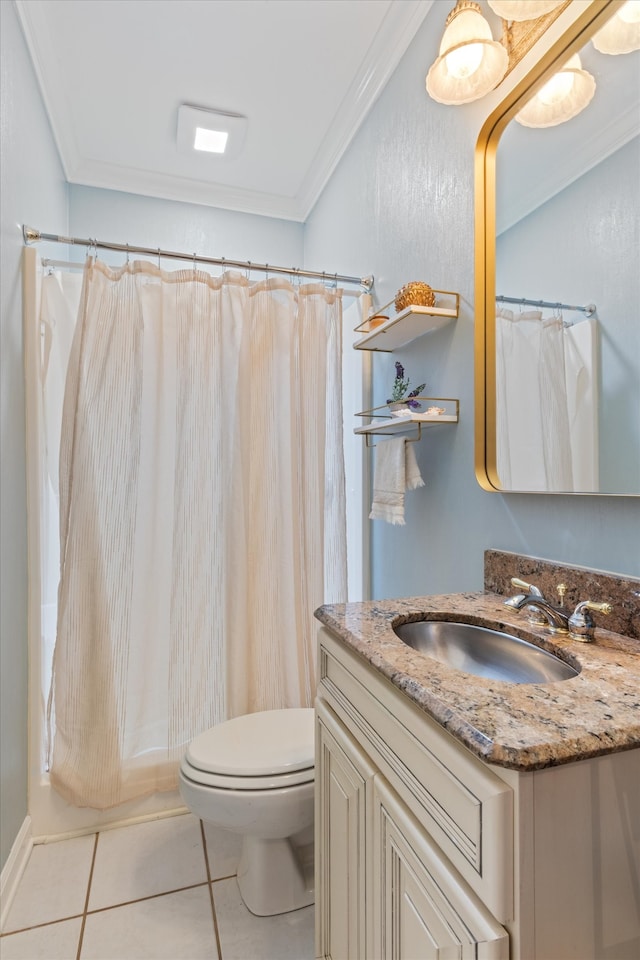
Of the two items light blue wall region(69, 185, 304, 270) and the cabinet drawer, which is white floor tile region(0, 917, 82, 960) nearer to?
the cabinet drawer

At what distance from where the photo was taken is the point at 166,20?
64.2 inches

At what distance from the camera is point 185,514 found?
1.73m

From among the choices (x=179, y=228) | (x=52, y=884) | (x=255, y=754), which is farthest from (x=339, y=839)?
(x=179, y=228)

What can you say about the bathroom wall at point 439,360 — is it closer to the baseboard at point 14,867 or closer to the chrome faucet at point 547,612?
the chrome faucet at point 547,612

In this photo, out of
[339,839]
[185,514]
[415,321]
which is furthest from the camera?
[185,514]

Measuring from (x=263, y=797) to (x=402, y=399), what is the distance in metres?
1.15

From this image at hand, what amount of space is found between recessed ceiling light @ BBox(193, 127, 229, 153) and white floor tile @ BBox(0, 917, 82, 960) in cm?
283

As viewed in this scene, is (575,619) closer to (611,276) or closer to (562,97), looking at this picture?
(611,276)

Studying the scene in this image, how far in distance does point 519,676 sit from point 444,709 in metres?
0.35

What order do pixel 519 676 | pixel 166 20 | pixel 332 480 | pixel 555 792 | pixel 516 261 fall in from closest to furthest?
pixel 555 792 → pixel 519 676 → pixel 516 261 → pixel 166 20 → pixel 332 480


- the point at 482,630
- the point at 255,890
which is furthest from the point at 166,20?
the point at 255,890

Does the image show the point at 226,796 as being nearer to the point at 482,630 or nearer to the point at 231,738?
the point at 231,738

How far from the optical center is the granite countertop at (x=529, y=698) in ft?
1.68

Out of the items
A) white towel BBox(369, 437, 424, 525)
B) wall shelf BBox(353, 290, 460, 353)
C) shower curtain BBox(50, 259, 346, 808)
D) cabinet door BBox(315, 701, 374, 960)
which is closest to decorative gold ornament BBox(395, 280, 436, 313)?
wall shelf BBox(353, 290, 460, 353)
